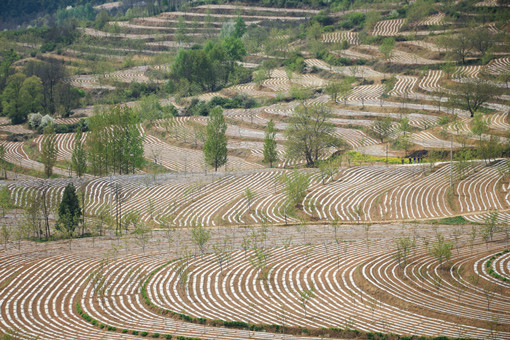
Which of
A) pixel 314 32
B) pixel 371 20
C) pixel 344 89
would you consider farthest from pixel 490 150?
pixel 314 32

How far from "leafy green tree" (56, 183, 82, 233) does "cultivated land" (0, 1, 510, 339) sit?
0.58m

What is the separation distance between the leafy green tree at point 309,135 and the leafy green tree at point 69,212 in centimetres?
2121

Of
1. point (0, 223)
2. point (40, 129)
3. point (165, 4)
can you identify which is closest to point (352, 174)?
point (0, 223)

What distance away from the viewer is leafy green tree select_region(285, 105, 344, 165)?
54062 mm

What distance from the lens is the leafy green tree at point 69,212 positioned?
39594 mm

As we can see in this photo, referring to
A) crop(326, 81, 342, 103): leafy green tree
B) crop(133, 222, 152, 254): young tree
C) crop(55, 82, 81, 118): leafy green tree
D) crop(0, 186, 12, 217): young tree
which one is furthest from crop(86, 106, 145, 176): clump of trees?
crop(55, 82, 81, 118): leafy green tree

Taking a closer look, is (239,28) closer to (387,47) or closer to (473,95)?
(387,47)

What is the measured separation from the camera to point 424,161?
51.7 meters

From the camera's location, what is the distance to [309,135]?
177 ft

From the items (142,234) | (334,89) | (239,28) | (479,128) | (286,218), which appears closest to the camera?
(142,234)

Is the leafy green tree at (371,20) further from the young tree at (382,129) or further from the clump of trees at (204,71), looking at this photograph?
the young tree at (382,129)

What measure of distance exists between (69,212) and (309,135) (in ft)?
76.5

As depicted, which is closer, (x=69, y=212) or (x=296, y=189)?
(x=69, y=212)

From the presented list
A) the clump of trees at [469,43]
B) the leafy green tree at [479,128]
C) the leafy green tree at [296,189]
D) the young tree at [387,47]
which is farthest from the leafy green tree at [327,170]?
the young tree at [387,47]
